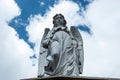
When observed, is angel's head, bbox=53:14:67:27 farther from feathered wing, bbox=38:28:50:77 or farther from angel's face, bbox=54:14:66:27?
feathered wing, bbox=38:28:50:77

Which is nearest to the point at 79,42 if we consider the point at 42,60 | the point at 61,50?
the point at 61,50

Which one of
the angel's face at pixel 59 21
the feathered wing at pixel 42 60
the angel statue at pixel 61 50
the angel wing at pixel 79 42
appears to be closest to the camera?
the angel statue at pixel 61 50

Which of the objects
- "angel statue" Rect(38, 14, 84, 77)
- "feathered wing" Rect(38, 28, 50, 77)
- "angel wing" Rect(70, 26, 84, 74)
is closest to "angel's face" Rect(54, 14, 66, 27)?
"angel statue" Rect(38, 14, 84, 77)

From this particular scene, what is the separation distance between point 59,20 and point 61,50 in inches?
57.0

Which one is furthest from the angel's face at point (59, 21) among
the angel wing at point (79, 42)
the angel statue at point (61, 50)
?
the angel wing at point (79, 42)

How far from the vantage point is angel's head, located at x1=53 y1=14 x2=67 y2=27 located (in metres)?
15.7

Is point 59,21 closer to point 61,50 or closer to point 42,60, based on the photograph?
point 61,50

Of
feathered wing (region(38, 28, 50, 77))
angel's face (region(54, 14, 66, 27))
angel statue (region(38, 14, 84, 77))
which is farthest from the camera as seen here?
angel's face (region(54, 14, 66, 27))

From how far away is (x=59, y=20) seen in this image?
51.4 feet

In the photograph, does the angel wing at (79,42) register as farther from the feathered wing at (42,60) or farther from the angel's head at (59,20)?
the feathered wing at (42,60)

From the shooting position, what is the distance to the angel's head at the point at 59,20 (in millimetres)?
15671

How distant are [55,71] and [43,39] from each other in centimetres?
168

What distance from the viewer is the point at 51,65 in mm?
14391

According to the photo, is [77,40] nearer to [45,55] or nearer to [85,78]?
[45,55]
